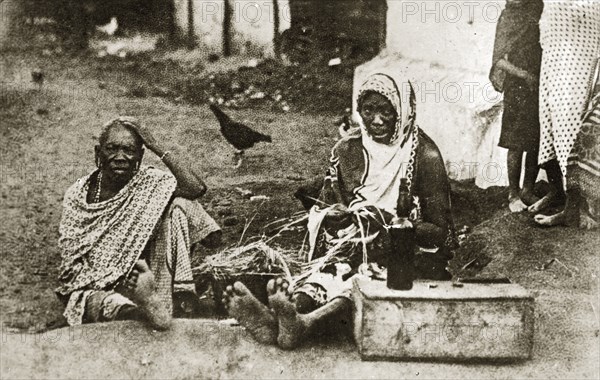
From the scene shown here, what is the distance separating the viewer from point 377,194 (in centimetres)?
397

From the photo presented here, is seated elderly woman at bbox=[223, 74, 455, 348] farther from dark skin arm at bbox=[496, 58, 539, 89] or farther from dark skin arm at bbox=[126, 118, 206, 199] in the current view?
dark skin arm at bbox=[126, 118, 206, 199]

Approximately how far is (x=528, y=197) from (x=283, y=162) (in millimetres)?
1383

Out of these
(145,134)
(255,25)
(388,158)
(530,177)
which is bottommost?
(530,177)

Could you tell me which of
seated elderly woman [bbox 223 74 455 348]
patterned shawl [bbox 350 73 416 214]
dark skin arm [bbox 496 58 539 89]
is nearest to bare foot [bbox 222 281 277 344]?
seated elderly woman [bbox 223 74 455 348]

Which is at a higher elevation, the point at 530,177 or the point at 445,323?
the point at 530,177

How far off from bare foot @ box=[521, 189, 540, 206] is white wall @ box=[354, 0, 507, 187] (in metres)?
0.35

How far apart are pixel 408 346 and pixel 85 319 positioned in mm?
1671

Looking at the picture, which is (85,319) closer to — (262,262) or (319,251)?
(262,262)

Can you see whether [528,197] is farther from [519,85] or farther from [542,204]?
[519,85]

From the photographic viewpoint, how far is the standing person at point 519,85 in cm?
400

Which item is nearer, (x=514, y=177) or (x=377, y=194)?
(x=377, y=194)

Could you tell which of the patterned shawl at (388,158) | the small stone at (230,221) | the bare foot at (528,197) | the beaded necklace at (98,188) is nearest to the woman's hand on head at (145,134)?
the beaded necklace at (98,188)

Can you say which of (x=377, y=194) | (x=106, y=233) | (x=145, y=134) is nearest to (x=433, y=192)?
(x=377, y=194)

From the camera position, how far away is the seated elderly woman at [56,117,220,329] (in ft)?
12.6
